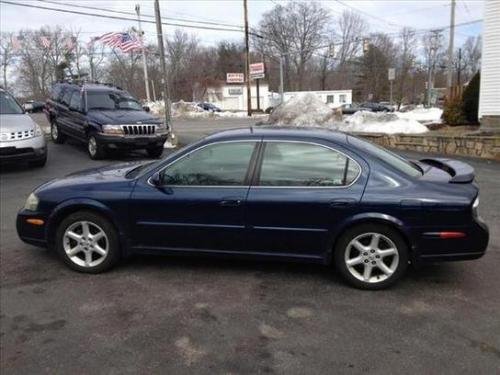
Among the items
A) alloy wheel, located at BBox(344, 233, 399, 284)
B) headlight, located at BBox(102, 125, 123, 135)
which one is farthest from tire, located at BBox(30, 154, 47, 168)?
alloy wheel, located at BBox(344, 233, 399, 284)

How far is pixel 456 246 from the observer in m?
4.37

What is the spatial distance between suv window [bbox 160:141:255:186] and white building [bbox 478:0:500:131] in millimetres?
11914

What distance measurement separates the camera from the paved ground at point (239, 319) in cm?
340

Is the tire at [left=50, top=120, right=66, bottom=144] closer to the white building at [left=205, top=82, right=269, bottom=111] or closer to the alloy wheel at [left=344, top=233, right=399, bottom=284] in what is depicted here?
the alloy wheel at [left=344, top=233, right=399, bottom=284]

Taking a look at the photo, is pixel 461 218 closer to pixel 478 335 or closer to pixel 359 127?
pixel 478 335

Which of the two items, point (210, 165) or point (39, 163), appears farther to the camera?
point (39, 163)

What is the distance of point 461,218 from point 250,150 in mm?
1921

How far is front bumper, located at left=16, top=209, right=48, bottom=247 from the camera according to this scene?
16.4 feet

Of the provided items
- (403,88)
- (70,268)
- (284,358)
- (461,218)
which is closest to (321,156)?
(461,218)

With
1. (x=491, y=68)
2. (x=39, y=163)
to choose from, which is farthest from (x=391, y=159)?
(x=491, y=68)

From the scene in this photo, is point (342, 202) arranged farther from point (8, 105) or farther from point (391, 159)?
point (8, 105)

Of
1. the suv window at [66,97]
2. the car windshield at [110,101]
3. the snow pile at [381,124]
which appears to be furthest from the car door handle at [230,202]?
the snow pile at [381,124]

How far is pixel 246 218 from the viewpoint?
459 centimetres

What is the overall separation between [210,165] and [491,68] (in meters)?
12.8
